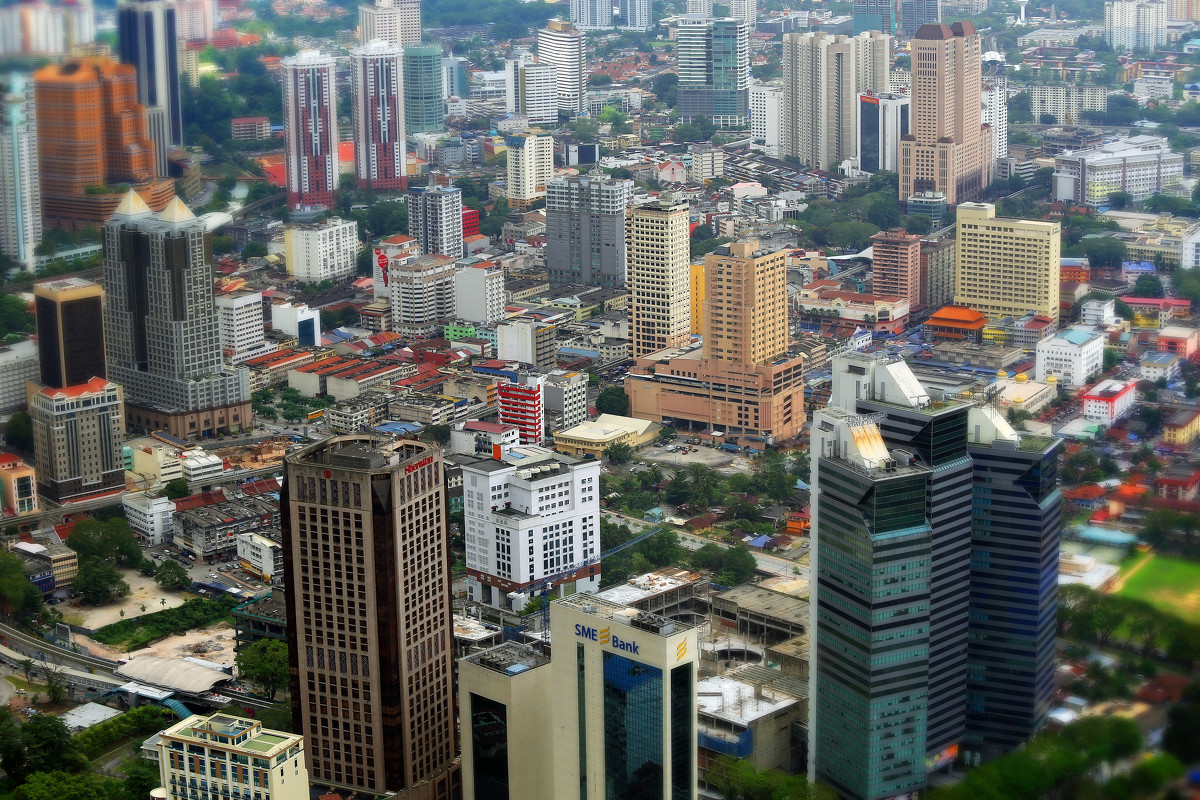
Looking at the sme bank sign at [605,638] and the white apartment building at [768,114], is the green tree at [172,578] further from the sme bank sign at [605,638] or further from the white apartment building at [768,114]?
the white apartment building at [768,114]

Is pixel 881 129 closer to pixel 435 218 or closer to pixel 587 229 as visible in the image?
pixel 587 229

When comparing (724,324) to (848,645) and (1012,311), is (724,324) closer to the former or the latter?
(1012,311)

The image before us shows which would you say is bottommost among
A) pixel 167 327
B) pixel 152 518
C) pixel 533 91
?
pixel 152 518

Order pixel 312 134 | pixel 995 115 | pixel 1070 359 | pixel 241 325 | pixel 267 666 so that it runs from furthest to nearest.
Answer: pixel 995 115, pixel 312 134, pixel 241 325, pixel 1070 359, pixel 267 666

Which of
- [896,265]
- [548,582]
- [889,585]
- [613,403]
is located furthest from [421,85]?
[889,585]

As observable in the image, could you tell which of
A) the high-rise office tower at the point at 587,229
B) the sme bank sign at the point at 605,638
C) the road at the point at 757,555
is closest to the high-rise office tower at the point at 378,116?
the high-rise office tower at the point at 587,229

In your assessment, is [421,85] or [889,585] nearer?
[889,585]
